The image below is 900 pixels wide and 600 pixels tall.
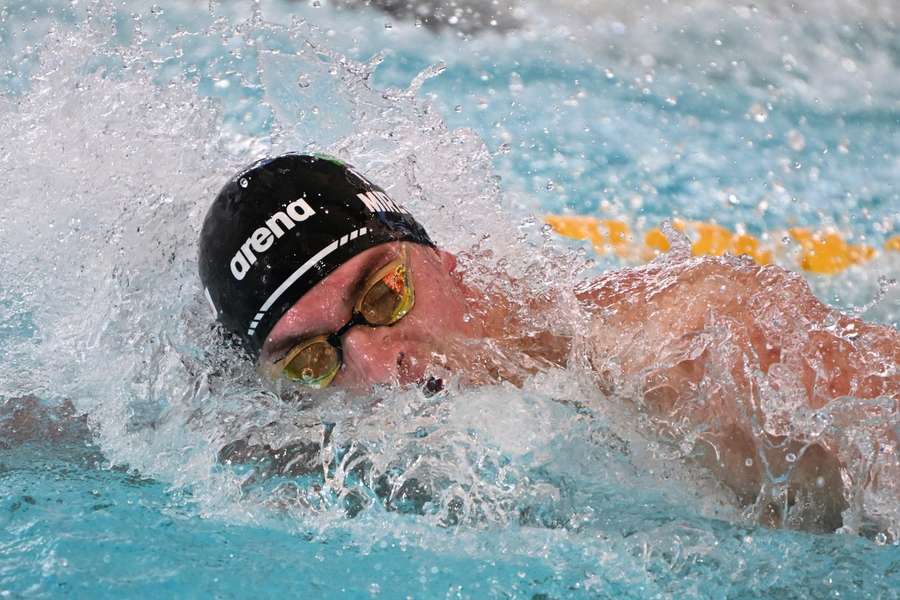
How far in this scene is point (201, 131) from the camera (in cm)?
242

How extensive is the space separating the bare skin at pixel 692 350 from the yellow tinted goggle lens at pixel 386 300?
0.06 ft

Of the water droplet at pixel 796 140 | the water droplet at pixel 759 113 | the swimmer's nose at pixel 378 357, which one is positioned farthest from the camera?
the water droplet at pixel 759 113

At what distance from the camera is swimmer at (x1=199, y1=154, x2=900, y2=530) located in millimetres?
1500

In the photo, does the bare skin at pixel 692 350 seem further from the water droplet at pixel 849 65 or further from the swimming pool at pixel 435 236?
the water droplet at pixel 849 65

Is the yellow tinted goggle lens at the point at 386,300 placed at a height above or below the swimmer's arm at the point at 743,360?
above

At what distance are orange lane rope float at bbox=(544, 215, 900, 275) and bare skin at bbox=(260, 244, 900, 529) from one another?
4.55 feet

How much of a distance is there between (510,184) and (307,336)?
1.78m

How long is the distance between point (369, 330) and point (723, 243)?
189cm

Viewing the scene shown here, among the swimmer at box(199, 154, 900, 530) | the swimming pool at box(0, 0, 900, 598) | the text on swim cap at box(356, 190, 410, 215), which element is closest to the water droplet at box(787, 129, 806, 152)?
the swimming pool at box(0, 0, 900, 598)

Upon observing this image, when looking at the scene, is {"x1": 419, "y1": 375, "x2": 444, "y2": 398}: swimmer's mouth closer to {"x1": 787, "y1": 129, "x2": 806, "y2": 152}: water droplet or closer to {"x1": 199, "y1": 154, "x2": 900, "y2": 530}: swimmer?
{"x1": 199, "y1": 154, "x2": 900, "y2": 530}: swimmer

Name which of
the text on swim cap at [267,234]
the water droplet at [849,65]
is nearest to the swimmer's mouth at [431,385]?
the text on swim cap at [267,234]

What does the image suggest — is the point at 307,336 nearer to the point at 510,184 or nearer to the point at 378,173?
the point at 378,173

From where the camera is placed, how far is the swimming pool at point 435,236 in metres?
1.46

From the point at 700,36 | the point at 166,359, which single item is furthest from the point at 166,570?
the point at 700,36
